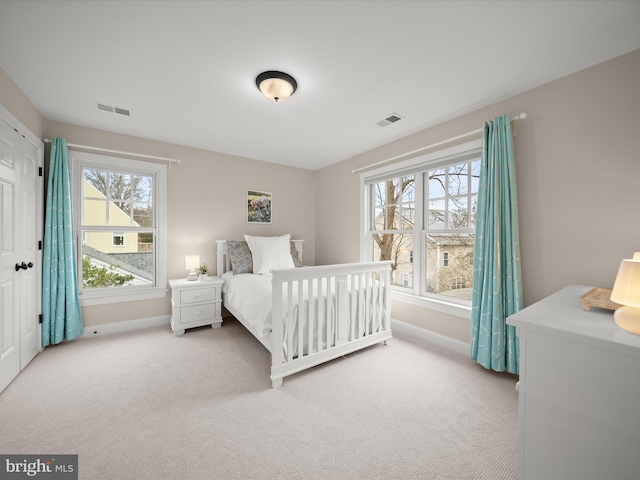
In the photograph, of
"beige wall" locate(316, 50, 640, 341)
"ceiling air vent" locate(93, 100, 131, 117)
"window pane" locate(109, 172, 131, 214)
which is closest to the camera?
"beige wall" locate(316, 50, 640, 341)

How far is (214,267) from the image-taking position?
11.8 ft

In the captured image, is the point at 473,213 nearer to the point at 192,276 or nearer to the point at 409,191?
the point at 409,191

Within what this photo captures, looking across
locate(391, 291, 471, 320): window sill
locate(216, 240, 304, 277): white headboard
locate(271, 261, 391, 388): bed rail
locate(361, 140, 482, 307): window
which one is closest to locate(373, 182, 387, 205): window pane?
locate(361, 140, 482, 307): window

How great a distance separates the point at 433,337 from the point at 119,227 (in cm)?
383

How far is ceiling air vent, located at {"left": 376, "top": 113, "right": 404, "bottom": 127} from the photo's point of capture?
8.30ft

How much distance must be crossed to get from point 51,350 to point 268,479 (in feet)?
8.92

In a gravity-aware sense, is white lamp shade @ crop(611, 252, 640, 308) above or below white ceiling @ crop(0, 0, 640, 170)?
below

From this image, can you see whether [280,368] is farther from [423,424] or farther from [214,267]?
[214,267]

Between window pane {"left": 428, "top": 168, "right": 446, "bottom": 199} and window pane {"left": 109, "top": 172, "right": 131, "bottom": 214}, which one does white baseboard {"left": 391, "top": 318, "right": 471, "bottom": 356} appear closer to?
window pane {"left": 428, "top": 168, "right": 446, "bottom": 199}

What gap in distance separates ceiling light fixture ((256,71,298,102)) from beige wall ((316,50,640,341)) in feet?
5.69

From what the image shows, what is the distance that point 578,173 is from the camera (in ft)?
6.03

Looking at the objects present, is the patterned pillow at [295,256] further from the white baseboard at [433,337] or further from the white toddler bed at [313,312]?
the white baseboard at [433,337]

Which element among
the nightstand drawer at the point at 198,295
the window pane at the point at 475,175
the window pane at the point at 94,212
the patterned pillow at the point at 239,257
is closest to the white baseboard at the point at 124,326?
the nightstand drawer at the point at 198,295

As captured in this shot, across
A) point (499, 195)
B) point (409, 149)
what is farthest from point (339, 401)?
point (409, 149)
